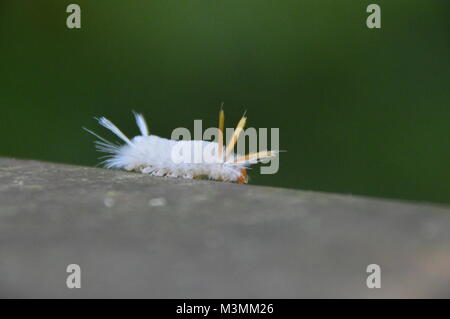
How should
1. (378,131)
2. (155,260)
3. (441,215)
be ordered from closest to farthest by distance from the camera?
(155,260)
(441,215)
(378,131)

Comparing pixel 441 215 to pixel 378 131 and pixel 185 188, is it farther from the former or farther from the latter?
pixel 378 131

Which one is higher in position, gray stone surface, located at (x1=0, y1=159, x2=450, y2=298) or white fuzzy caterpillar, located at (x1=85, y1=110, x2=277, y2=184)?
white fuzzy caterpillar, located at (x1=85, y1=110, x2=277, y2=184)

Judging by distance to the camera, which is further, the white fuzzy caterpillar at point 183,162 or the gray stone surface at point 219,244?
the white fuzzy caterpillar at point 183,162

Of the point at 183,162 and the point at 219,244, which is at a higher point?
the point at 183,162

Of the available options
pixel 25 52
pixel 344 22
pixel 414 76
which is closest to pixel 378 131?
pixel 414 76

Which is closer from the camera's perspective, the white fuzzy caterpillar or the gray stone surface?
the gray stone surface

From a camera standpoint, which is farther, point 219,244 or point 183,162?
point 183,162

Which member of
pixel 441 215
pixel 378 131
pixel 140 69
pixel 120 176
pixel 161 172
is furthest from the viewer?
pixel 140 69

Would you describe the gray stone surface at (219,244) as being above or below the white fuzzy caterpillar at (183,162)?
below
